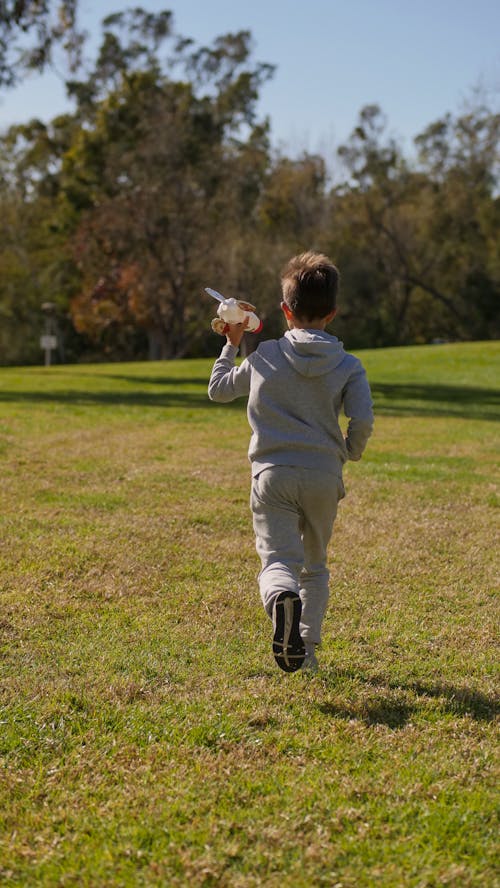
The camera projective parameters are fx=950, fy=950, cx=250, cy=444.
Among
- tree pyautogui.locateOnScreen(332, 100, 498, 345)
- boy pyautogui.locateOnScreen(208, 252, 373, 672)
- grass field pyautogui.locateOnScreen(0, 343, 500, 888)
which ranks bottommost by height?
grass field pyautogui.locateOnScreen(0, 343, 500, 888)

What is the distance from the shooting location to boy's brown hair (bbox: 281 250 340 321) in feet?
12.4

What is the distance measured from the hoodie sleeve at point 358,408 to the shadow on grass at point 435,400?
10.8 meters

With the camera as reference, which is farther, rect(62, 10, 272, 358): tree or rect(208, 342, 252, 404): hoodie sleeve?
rect(62, 10, 272, 358): tree

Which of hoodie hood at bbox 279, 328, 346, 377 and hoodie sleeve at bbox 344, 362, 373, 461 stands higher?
hoodie hood at bbox 279, 328, 346, 377

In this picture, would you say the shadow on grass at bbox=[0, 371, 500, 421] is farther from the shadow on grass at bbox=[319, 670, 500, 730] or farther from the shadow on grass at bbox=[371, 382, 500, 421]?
the shadow on grass at bbox=[319, 670, 500, 730]

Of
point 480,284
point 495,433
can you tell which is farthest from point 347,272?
point 495,433

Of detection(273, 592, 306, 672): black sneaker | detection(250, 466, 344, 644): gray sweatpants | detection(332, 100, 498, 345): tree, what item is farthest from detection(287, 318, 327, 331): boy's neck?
detection(332, 100, 498, 345): tree

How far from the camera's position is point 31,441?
1058cm

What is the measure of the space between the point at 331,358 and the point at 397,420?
33.2 ft

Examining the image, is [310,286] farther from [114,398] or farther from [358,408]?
[114,398]

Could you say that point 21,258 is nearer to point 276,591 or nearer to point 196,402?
point 196,402

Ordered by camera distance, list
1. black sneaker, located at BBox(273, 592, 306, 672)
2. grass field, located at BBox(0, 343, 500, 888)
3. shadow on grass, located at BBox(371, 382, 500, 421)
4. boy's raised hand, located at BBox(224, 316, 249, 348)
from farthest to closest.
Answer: shadow on grass, located at BBox(371, 382, 500, 421), boy's raised hand, located at BBox(224, 316, 249, 348), black sneaker, located at BBox(273, 592, 306, 672), grass field, located at BBox(0, 343, 500, 888)

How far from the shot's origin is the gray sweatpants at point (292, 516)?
378cm

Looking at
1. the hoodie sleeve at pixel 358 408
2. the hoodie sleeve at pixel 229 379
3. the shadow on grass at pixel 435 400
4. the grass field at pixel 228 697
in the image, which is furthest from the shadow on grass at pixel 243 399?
the hoodie sleeve at pixel 358 408
